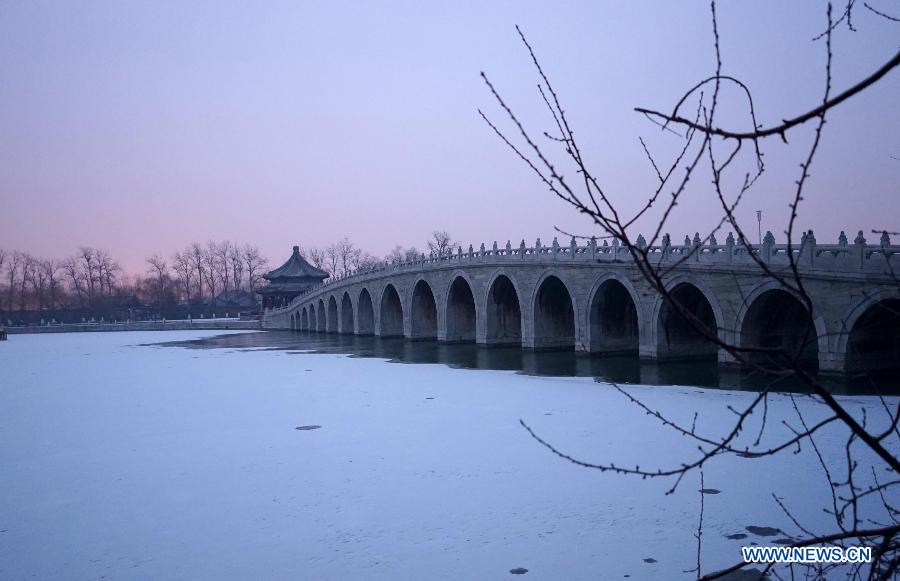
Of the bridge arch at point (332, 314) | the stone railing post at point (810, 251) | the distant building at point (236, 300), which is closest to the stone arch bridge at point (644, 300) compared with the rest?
the stone railing post at point (810, 251)

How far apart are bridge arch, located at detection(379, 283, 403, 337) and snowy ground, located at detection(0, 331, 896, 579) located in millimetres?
30469

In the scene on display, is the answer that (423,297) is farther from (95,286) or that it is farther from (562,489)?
(95,286)

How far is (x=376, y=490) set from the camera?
359 inches

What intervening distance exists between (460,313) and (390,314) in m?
10.6

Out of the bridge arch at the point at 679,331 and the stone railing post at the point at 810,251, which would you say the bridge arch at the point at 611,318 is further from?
the stone railing post at the point at 810,251

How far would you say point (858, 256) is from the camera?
56.3ft

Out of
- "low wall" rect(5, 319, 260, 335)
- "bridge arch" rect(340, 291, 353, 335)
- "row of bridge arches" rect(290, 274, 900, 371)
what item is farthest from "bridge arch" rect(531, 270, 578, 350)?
"low wall" rect(5, 319, 260, 335)

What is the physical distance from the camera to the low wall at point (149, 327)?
254 ft

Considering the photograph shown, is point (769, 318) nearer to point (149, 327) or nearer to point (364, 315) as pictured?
point (364, 315)

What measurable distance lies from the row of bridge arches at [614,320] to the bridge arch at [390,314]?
7 cm

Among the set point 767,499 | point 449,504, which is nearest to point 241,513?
point 449,504

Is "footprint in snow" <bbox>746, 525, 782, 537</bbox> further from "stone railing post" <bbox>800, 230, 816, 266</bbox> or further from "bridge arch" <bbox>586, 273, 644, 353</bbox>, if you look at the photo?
"bridge arch" <bbox>586, 273, 644, 353</bbox>

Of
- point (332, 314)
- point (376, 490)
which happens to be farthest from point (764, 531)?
point (332, 314)

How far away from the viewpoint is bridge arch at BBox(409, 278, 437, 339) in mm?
42844
